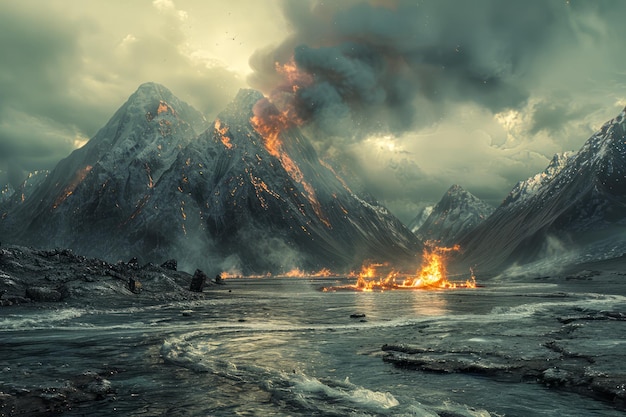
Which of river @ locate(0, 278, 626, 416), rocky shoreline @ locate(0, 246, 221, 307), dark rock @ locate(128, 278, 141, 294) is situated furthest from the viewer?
dark rock @ locate(128, 278, 141, 294)

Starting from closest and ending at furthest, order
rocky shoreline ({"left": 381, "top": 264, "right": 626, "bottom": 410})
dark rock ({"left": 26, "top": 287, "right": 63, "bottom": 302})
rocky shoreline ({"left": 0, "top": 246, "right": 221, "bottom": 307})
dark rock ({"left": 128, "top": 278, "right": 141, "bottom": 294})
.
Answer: rocky shoreline ({"left": 381, "top": 264, "right": 626, "bottom": 410})
dark rock ({"left": 26, "top": 287, "right": 63, "bottom": 302})
rocky shoreline ({"left": 0, "top": 246, "right": 221, "bottom": 307})
dark rock ({"left": 128, "top": 278, "right": 141, "bottom": 294})

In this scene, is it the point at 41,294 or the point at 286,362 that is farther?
→ the point at 41,294

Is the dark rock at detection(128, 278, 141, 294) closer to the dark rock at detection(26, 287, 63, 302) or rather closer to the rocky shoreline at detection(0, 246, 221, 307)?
the rocky shoreline at detection(0, 246, 221, 307)

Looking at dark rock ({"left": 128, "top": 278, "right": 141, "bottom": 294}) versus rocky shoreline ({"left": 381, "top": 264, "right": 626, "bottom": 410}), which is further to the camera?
dark rock ({"left": 128, "top": 278, "right": 141, "bottom": 294})

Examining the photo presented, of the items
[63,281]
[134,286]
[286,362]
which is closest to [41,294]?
[63,281]

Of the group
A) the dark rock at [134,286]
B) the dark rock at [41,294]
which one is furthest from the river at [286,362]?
the dark rock at [134,286]

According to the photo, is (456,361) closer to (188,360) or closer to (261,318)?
(188,360)

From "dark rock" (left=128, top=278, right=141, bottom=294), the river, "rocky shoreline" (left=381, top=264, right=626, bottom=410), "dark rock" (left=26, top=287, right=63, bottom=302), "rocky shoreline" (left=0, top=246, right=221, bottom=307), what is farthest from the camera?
"dark rock" (left=128, top=278, right=141, bottom=294)

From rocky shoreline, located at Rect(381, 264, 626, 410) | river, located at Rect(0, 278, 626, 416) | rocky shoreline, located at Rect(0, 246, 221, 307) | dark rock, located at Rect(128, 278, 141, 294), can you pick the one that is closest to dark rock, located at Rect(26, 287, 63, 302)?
rocky shoreline, located at Rect(0, 246, 221, 307)

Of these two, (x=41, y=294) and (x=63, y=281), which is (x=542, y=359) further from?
(x=63, y=281)

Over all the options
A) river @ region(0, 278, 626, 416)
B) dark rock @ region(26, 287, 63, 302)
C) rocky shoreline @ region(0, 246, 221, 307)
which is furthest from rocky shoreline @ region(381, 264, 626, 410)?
rocky shoreline @ region(0, 246, 221, 307)

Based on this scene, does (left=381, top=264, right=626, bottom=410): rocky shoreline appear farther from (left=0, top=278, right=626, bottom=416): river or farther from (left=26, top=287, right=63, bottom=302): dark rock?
(left=26, top=287, right=63, bottom=302): dark rock
